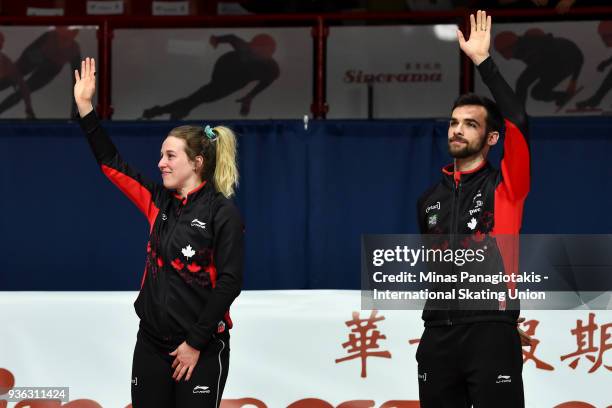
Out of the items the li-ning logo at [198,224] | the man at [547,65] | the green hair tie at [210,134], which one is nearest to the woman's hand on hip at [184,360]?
the li-ning logo at [198,224]

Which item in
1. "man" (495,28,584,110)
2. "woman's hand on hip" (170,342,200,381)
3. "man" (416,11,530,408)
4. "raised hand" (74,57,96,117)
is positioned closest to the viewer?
"woman's hand on hip" (170,342,200,381)

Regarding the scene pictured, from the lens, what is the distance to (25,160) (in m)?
5.76

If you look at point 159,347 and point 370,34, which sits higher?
point 370,34

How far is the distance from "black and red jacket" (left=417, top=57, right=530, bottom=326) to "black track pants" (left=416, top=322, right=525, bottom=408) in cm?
5

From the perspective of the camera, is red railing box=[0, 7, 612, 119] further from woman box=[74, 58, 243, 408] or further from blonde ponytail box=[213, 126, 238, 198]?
woman box=[74, 58, 243, 408]

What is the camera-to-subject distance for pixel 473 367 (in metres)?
3.29

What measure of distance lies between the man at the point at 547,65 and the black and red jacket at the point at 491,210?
111 inches

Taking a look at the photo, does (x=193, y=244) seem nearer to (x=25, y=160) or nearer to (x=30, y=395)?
(x=30, y=395)

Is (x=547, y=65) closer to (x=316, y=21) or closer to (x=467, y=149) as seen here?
(x=316, y=21)

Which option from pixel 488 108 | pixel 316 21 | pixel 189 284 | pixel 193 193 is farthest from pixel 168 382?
pixel 316 21

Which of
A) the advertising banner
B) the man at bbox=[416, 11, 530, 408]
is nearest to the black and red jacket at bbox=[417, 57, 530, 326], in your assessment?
the man at bbox=[416, 11, 530, 408]

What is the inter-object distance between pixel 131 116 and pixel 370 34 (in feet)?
5.89

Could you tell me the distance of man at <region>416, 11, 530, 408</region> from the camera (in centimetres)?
326

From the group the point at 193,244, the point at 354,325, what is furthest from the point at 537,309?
the point at 193,244
